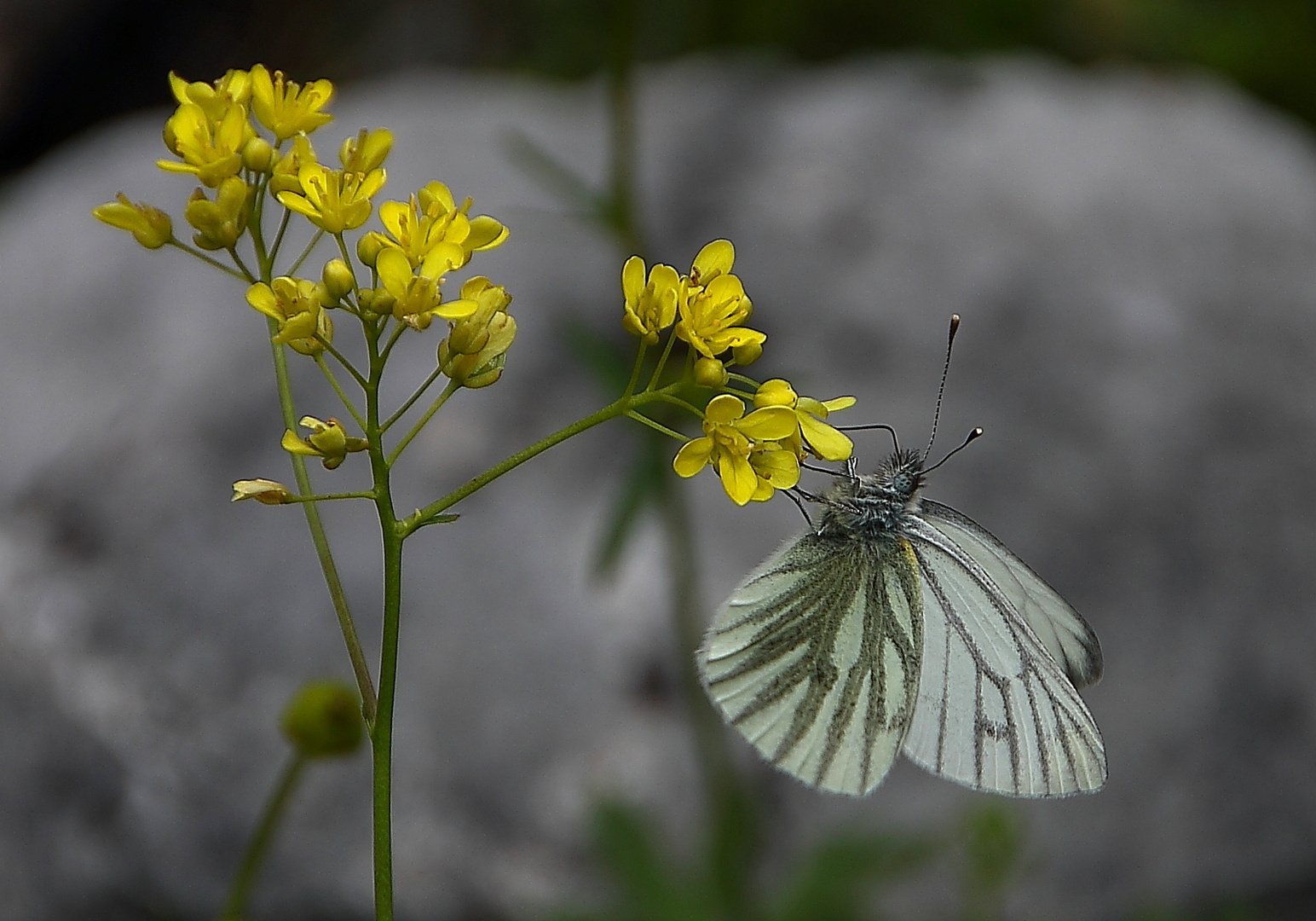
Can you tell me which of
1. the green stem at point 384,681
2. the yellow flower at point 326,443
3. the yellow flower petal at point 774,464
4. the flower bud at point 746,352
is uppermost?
the flower bud at point 746,352

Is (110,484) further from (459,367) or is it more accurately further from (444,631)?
(459,367)

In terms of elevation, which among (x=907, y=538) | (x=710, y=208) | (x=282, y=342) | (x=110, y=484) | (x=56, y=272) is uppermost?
(x=710, y=208)

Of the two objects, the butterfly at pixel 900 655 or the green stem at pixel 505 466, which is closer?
the green stem at pixel 505 466

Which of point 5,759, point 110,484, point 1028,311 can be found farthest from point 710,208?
point 5,759

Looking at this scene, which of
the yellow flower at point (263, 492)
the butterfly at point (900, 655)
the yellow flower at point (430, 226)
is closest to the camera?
the yellow flower at point (263, 492)

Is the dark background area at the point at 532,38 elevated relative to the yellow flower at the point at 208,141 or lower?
elevated

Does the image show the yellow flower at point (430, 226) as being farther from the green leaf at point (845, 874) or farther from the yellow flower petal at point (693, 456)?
the green leaf at point (845, 874)

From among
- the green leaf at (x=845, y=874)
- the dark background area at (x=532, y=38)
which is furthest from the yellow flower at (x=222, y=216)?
the dark background area at (x=532, y=38)
